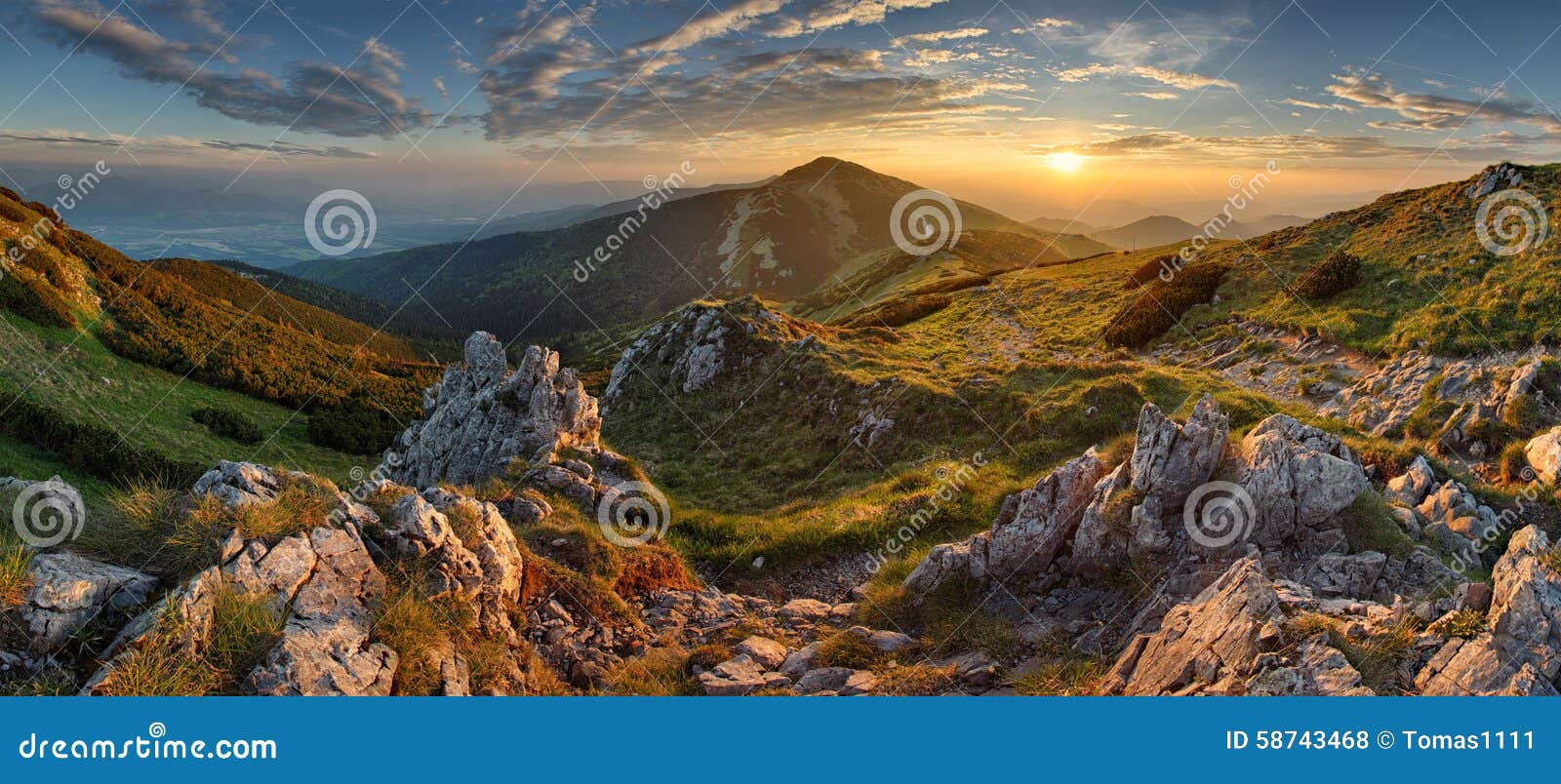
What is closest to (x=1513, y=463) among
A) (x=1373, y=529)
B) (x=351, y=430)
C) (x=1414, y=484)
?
(x=1414, y=484)

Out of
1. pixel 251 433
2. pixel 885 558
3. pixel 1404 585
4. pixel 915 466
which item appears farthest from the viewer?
pixel 251 433

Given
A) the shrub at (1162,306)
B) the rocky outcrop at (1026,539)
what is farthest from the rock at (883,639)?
the shrub at (1162,306)

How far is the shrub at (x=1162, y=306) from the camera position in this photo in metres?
38.1

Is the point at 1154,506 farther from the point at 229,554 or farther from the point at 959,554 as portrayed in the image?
the point at 229,554

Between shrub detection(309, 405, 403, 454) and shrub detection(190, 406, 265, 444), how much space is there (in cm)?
467

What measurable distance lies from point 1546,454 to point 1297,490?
29.6 feet

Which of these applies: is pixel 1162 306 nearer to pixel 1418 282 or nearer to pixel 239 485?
pixel 1418 282

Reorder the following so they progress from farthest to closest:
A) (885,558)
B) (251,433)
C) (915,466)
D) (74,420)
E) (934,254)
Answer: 1. (934,254)
2. (251,433)
3. (74,420)
4. (915,466)
5. (885,558)

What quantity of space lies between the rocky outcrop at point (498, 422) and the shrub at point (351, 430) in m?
18.3

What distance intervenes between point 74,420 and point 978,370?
42.0m

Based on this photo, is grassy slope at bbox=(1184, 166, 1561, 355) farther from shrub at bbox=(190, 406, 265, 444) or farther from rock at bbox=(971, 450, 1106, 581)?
shrub at bbox=(190, 406, 265, 444)

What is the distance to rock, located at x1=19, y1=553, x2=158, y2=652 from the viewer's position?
260 inches

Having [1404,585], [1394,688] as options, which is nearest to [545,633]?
[1394,688]

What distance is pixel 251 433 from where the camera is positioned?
→ 124 ft
